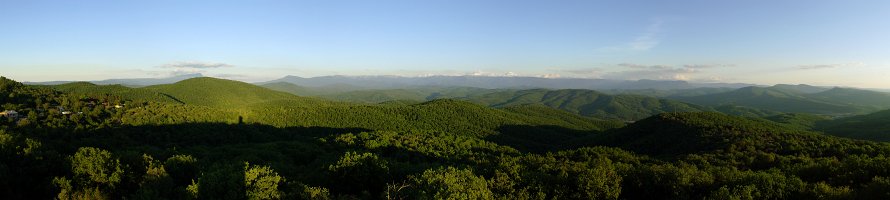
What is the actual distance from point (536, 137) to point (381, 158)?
102126mm

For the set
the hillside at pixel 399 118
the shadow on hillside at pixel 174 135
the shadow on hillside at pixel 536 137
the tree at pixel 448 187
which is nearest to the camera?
the tree at pixel 448 187

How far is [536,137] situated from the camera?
137m

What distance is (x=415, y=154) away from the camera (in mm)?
68312

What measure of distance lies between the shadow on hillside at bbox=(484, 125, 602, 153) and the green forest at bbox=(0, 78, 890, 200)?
71 cm

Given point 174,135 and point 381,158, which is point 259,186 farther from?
point 174,135

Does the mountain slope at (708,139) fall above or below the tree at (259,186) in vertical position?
below

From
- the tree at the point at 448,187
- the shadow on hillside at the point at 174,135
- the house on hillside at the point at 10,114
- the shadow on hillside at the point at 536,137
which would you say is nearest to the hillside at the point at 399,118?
the shadow on hillside at the point at 536,137

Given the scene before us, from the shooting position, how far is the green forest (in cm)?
2850

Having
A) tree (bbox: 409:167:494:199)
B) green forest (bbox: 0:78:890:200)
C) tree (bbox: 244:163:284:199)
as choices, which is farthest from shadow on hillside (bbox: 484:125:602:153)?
tree (bbox: 244:163:284:199)

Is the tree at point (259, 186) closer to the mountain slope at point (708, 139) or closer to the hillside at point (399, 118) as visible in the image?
the mountain slope at point (708, 139)

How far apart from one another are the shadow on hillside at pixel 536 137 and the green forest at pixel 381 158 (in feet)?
2.34

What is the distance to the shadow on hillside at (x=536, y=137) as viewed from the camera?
117m

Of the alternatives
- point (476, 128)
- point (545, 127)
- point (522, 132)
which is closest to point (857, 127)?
point (545, 127)

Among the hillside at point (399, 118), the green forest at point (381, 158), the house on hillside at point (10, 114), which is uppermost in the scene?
the house on hillside at point (10, 114)
